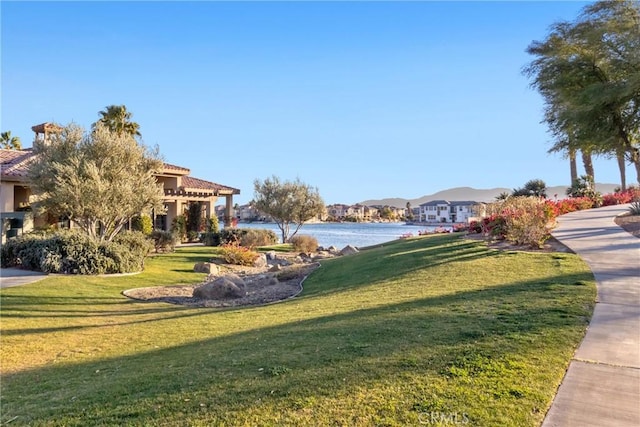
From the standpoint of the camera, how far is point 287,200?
3506 cm

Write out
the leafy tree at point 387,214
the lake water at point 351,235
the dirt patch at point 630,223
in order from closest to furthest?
the dirt patch at point 630,223 → the lake water at point 351,235 → the leafy tree at point 387,214

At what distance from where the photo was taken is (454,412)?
317cm

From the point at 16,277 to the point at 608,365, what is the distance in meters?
15.9

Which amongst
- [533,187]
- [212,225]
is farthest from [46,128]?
[533,187]

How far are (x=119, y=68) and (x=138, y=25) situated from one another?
9.68 feet

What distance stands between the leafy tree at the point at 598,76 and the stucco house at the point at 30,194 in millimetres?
20065

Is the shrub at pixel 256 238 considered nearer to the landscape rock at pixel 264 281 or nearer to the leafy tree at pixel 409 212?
the landscape rock at pixel 264 281

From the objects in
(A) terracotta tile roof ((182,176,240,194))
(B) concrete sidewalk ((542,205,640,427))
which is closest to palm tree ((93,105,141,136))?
(A) terracotta tile roof ((182,176,240,194))

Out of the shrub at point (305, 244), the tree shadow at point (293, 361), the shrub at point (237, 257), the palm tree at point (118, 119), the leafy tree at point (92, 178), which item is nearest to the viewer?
the tree shadow at point (293, 361)

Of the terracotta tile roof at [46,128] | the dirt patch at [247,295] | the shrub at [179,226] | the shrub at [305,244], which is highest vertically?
the terracotta tile roof at [46,128]

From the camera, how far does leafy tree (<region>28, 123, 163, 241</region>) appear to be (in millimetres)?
16672

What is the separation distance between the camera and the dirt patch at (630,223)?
13.5m

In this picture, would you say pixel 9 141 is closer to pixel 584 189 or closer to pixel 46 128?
pixel 46 128

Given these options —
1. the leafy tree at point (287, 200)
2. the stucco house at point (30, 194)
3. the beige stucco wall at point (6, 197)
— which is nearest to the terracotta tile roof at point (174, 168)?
the stucco house at point (30, 194)
